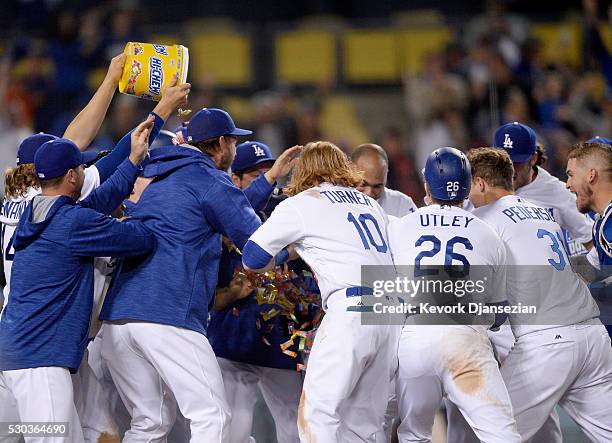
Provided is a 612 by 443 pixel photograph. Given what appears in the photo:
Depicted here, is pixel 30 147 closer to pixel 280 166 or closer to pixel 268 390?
pixel 280 166

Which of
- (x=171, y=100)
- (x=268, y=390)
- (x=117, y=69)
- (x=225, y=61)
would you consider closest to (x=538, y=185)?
(x=268, y=390)

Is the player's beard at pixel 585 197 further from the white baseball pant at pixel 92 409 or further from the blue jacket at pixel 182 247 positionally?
the white baseball pant at pixel 92 409

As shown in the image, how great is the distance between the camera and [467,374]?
5.37m

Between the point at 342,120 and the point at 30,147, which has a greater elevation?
the point at 342,120

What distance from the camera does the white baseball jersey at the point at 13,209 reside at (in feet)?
19.1

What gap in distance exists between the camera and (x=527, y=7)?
14.5 metres

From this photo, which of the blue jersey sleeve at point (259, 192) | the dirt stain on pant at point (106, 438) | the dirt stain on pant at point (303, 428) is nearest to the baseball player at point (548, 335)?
the dirt stain on pant at point (303, 428)

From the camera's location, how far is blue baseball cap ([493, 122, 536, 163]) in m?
6.96

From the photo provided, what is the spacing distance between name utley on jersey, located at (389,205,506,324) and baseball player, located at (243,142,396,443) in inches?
4.6

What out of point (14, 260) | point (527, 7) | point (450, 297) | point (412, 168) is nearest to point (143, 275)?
point (14, 260)

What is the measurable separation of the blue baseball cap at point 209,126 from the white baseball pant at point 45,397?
1584mm

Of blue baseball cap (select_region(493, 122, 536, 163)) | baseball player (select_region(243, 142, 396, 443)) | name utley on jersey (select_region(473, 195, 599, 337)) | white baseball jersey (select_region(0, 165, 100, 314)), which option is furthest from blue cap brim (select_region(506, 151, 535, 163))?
white baseball jersey (select_region(0, 165, 100, 314))

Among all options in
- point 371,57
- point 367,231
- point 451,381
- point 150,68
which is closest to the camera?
point 451,381

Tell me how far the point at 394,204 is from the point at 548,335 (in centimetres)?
204
